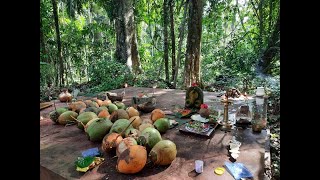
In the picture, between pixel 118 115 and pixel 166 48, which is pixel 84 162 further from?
pixel 166 48

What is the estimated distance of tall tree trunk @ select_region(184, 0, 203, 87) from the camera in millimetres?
5906

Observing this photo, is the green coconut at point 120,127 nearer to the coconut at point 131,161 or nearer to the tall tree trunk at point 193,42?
the coconut at point 131,161

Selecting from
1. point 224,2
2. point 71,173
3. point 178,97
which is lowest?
point 71,173

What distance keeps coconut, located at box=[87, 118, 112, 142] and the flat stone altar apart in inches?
2.7

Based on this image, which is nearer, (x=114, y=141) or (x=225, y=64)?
(x=114, y=141)

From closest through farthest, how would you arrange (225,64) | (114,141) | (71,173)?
(71,173) → (114,141) → (225,64)

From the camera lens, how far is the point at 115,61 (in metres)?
7.86

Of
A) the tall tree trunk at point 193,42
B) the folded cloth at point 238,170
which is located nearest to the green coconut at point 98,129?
the folded cloth at point 238,170

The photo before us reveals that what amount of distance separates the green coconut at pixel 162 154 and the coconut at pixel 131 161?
0.09 m
